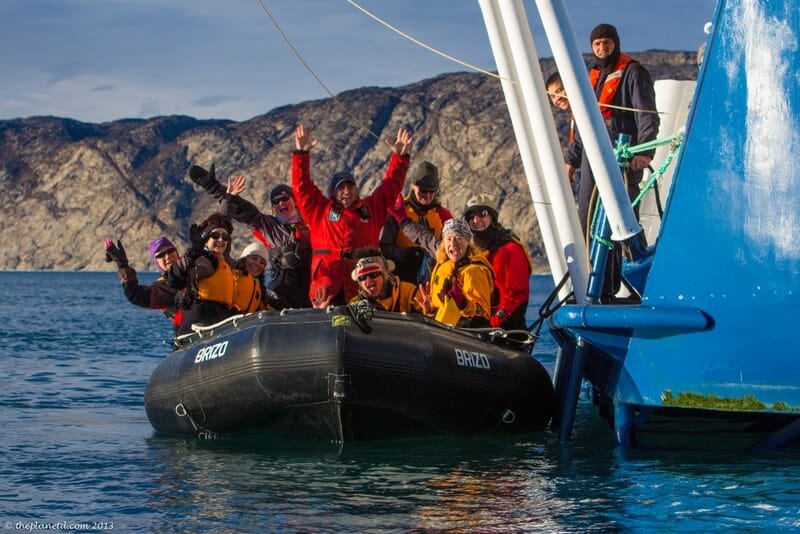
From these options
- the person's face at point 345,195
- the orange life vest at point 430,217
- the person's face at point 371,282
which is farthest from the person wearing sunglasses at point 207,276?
the orange life vest at point 430,217

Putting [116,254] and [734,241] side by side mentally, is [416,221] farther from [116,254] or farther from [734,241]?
[734,241]

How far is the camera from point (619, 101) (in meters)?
10.7

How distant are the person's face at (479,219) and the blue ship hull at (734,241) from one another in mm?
1983

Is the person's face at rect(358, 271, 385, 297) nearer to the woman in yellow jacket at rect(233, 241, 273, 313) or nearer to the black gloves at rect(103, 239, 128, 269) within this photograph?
the woman in yellow jacket at rect(233, 241, 273, 313)

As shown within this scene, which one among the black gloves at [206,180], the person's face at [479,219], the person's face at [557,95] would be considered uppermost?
the person's face at [557,95]

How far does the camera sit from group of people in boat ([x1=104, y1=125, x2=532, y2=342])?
10195 mm

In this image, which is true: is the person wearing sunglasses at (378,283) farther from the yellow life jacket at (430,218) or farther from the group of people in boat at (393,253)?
the yellow life jacket at (430,218)

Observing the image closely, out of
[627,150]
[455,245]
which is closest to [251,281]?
[455,245]

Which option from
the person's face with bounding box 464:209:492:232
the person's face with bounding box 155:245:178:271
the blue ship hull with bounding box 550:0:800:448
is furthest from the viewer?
the person's face with bounding box 155:245:178:271

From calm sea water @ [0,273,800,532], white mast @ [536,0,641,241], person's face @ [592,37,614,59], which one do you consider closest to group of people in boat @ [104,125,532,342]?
calm sea water @ [0,273,800,532]

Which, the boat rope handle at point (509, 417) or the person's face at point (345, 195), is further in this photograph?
the person's face at point (345, 195)

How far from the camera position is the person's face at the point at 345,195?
1087 centimetres

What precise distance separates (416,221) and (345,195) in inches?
32.6

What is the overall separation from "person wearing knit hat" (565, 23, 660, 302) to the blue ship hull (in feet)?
4.63
